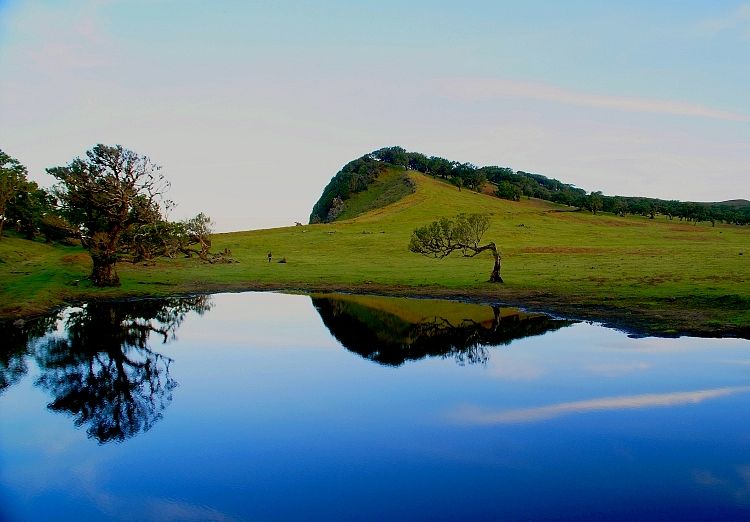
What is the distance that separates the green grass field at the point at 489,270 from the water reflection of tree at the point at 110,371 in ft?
30.3

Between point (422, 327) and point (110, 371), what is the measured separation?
18514 millimetres

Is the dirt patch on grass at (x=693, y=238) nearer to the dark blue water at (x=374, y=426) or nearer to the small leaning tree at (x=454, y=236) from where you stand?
the small leaning tree at (x=454, y=236)

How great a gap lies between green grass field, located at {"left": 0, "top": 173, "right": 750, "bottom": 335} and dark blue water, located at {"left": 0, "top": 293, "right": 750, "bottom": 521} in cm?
904

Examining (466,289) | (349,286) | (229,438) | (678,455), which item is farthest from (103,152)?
(678,455)

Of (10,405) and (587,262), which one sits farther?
(587,262)

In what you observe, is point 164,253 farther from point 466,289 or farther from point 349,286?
point 466,289

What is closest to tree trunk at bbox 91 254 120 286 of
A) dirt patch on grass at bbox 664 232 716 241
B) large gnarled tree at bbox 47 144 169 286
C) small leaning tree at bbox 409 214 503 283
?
large gnarled tree at bbox 47 144 169 286

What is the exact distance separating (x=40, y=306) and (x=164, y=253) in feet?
42.6

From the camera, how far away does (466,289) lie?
52344mm

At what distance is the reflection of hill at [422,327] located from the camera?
1235 inches

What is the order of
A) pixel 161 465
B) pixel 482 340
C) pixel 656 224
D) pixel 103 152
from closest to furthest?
pixel 161 465 < pixel 482 340 < pixel 103 152 < pixel 656 224

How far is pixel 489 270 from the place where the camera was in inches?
2547

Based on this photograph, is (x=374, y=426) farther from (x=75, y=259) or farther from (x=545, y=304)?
(x=75, y=259)

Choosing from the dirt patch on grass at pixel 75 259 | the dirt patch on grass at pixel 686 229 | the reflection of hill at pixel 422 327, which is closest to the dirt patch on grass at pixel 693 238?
the dirt patch on grass at pixel 686 229
